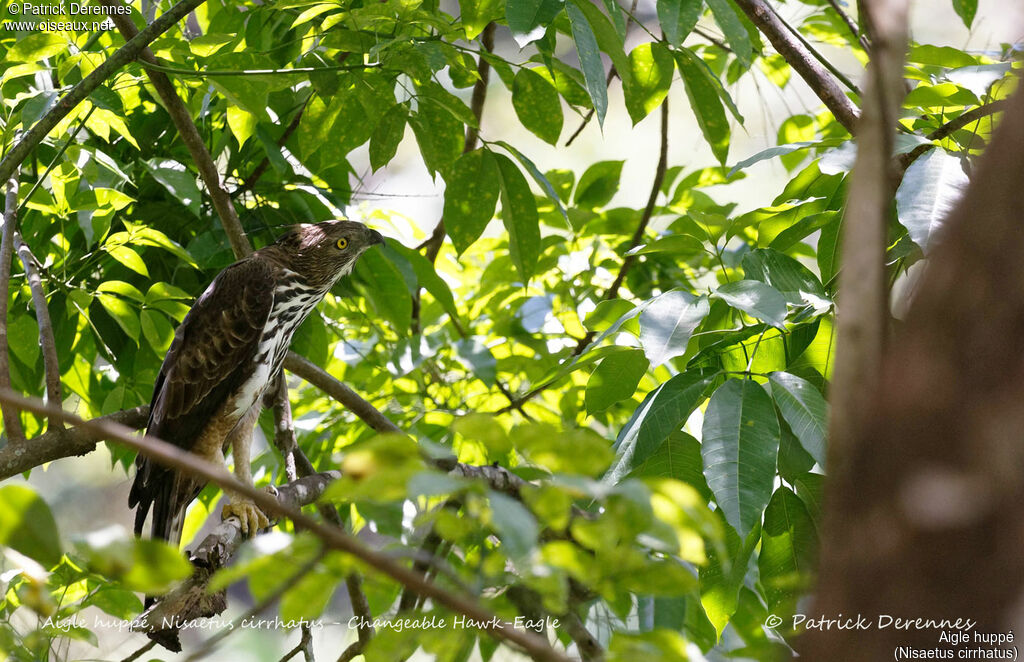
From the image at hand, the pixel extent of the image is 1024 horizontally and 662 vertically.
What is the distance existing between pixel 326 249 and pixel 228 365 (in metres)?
0.60

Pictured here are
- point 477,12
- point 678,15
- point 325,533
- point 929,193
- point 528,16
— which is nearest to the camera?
point 325,533

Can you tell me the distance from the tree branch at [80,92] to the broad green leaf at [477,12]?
724mm

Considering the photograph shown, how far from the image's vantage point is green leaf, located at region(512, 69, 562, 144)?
8.46 ft

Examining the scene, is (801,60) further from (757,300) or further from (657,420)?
(657,420)

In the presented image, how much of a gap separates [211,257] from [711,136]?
1.81 meters

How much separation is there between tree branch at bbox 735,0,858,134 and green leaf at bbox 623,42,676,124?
284mm

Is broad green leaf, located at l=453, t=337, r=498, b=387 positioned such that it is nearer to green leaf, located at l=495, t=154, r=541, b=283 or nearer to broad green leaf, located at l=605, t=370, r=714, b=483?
green leaf, located at l=495, t=154, r=541, b=283

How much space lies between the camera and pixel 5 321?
1997 mm

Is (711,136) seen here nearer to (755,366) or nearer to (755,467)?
(755,366)

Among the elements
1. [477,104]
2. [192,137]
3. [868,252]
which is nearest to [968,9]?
[477,104]

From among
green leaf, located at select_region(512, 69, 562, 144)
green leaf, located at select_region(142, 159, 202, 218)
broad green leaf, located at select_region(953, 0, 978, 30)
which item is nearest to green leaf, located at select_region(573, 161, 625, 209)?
green leaf, located at select_region(512, 69, 562, 144)

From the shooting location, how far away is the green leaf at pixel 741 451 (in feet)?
4.98

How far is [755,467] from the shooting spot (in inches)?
60.7

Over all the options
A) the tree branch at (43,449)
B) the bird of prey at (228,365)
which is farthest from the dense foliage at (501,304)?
the tree branch at (43,449)
